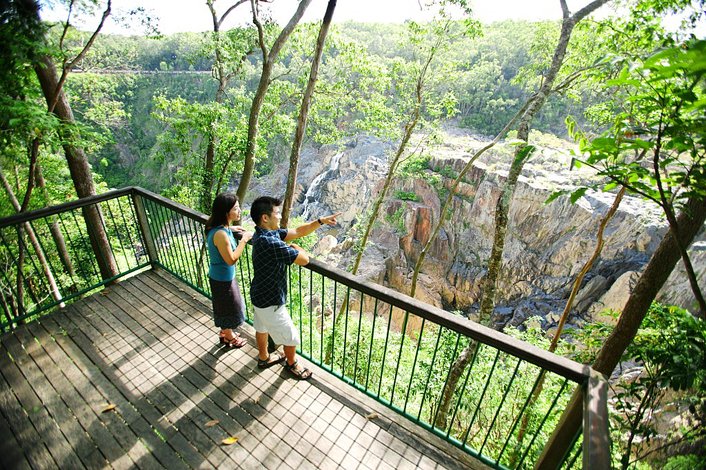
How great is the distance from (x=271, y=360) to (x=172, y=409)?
33.3 inches

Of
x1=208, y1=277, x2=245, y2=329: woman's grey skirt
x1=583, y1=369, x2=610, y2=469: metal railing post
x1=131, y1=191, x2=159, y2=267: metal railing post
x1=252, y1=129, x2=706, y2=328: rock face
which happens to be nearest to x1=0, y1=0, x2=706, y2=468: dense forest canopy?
x1=583, y1=369, x2=610, y2=469: metal railing post

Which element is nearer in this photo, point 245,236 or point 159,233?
point 245,236

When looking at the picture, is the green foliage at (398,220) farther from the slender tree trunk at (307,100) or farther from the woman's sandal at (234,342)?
the woman's sandal at (234,342)

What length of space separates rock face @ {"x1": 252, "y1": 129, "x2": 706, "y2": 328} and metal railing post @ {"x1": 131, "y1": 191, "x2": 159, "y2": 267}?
38.0 ft

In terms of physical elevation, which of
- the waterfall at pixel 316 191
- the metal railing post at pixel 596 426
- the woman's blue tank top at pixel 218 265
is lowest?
the waterfall at pixel 316 191

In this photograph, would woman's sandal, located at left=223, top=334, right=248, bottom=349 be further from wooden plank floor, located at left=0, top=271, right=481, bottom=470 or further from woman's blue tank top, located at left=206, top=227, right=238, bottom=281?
woman's blue tank top, located at left=206, top=227, right=238, bottom=281

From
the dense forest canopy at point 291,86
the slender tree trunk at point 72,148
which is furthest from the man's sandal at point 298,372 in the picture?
the dense forest canopy at point 291,86

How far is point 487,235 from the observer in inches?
893

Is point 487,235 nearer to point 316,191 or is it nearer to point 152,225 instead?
Result: point 316,191

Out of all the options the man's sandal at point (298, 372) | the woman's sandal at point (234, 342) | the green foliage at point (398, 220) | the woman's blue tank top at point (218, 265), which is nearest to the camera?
the woman's blue tank top at point (218, 265)

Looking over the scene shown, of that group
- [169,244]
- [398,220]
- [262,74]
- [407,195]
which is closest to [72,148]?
[169,244]

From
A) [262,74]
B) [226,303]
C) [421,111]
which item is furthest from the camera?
[421,111]

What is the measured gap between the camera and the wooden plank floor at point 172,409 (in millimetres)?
2393

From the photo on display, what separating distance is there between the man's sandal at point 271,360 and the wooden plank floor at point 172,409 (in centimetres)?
7
